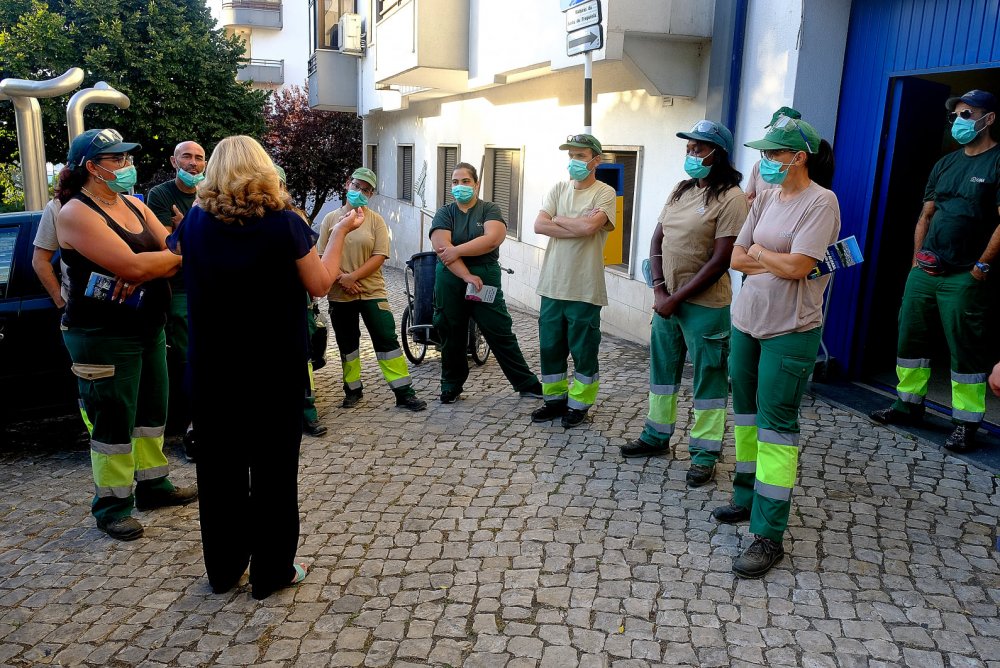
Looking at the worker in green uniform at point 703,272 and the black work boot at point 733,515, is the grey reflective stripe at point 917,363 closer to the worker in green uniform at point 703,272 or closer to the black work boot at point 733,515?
the worker in green uniform at point 703,272

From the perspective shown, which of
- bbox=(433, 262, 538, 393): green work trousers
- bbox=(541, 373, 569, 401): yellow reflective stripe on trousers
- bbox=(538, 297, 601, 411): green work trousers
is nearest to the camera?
bbox=(538, 297, 601, 411): green work trousers

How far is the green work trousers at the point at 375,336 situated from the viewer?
251 inches

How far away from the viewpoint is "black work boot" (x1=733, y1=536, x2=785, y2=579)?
3781mm

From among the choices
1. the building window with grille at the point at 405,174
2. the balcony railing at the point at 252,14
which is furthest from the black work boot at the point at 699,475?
the balcony railing at the point at 252,14

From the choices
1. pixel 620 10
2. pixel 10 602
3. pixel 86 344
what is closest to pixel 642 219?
pixel 620 10

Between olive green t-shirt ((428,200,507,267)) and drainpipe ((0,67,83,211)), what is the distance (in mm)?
4173

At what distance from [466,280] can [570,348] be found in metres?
1.02

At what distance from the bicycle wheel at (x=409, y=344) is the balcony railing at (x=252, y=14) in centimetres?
3802

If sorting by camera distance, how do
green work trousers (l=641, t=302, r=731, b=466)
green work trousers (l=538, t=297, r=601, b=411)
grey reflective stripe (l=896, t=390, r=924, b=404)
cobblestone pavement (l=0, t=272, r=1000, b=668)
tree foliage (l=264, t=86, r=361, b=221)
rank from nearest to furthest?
cobblestone pavement (l=0, t=272, r=1000, b=668) < green work trousers (l=641, t=302, r=731, b=466) < grey reflective stripe (l=896, t=390, r=924, b=404) < green work trousers (l=538, t=297, r=601, b=411) < tree foliage (l=264, t=86, r=361, b=221)

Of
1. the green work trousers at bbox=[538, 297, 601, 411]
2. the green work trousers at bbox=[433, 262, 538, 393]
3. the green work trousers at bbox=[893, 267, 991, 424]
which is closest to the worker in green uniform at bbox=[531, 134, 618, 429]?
the green work trousers at bbox=[538, 297, 601, 411]

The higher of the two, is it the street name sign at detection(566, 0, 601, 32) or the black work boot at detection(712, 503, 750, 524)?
the street name sign at detection(566, 0, 601, 32)

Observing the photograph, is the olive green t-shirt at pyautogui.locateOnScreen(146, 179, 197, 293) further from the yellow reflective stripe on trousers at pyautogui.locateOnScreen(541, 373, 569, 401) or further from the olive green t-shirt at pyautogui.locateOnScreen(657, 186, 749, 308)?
the olive green t-shirt at pyautogui.locateOnScreen(657, 186, 749, 308)

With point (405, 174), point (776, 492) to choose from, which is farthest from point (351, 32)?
point (776, 492)

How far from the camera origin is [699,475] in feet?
15.8
